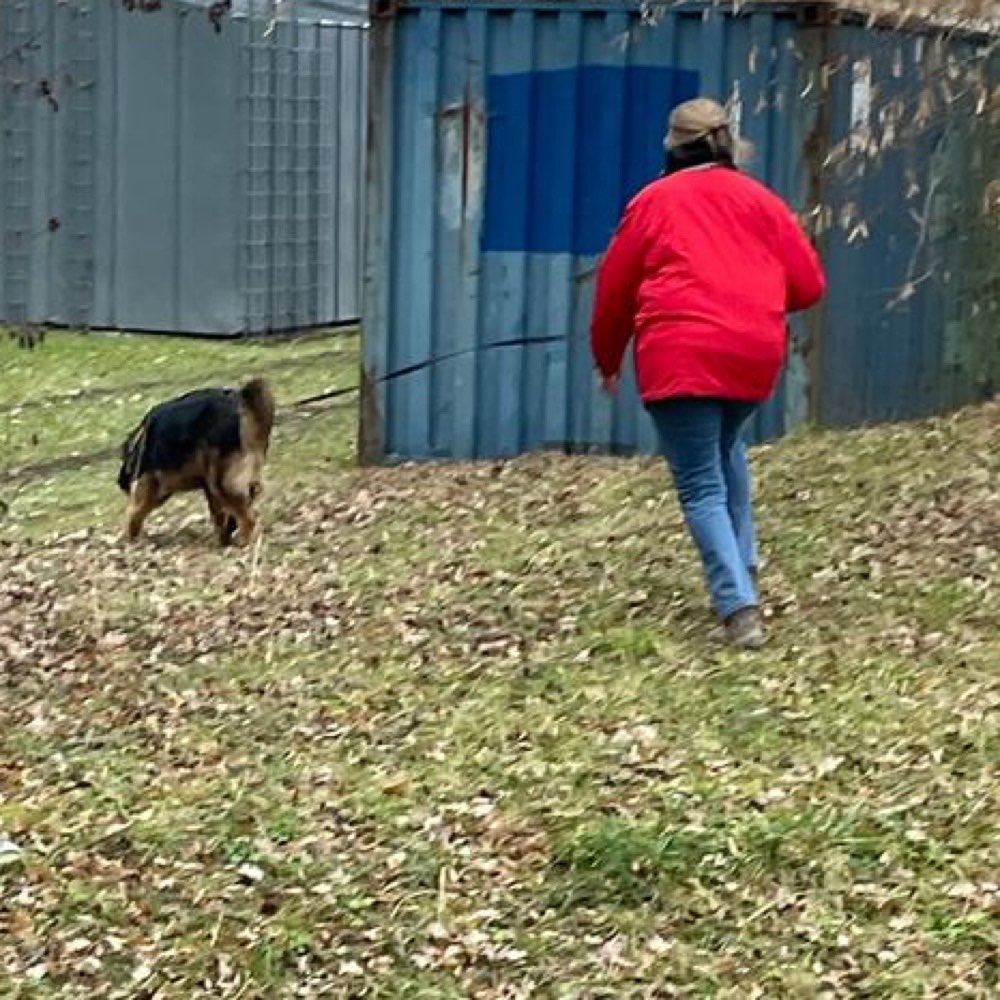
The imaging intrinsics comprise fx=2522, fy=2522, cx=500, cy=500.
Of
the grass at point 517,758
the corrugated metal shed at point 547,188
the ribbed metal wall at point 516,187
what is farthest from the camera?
the ribbed metal wall at point 516,187

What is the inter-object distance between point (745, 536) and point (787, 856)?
2375 millimetres

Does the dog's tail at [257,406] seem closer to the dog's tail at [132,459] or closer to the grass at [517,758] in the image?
the grass at [517,758]

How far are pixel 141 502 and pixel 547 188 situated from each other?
2.68 m

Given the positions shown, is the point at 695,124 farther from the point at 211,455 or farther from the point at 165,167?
the point at 165,167

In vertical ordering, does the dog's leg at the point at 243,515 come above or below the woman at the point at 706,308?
below

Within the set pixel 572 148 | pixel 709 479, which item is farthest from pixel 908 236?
pixel 709 479

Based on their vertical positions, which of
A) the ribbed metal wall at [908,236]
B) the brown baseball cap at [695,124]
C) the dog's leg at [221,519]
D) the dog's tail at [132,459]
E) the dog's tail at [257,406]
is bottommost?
the dog's leg at [221,519]

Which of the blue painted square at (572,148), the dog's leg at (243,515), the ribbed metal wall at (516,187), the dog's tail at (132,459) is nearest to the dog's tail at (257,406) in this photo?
the dog's leg at (243,515)

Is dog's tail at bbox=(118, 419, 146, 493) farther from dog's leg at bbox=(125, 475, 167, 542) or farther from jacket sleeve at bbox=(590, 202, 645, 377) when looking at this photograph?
jacket sleeve at bbox=(590, 202, 645, 377)

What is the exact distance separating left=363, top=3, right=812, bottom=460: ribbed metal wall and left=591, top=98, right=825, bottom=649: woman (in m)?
3.94

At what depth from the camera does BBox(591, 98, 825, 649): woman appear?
26.5 feet

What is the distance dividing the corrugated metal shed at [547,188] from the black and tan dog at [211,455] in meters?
1.77

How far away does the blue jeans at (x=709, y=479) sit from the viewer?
26.8 feet

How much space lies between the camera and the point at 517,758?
7258 millimetres
